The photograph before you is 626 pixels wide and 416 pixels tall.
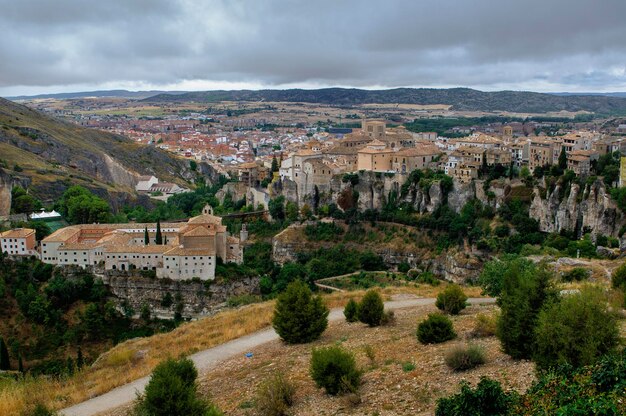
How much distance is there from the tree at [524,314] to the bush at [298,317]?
505cm

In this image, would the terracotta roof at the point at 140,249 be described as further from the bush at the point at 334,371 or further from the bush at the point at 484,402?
the bush at the point at 484,402

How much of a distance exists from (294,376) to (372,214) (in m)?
34.9

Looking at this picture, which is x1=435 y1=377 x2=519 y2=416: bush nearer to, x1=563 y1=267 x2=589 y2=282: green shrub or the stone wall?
x1=563 y1=267 x2=589 y2=282: green shrub

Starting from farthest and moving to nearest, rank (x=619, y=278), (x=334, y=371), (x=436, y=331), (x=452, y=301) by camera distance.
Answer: (x=619, y=278) → (x=452, y=301) → (x=436, y=331) → (x=334, y=371)

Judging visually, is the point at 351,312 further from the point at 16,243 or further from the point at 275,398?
the point at 16,243

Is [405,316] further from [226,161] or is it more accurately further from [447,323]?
[226,161]

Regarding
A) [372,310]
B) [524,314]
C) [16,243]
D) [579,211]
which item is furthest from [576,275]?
[16,243]

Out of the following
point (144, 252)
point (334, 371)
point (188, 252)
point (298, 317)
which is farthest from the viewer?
point (144, 252)

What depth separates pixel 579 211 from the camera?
115 ft

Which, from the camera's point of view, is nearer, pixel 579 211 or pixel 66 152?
pixel 579 211

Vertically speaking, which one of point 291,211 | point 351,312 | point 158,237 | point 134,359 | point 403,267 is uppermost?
point 351,312

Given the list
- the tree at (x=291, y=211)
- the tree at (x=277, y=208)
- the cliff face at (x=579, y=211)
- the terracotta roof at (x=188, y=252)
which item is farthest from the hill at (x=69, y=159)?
the cliff face at (x=579, y=211)

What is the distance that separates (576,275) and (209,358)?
1242cm

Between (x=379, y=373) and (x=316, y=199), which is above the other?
(x=379, y=373)
